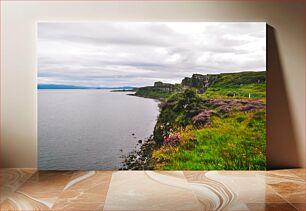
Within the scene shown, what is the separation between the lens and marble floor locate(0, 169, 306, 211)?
350cm

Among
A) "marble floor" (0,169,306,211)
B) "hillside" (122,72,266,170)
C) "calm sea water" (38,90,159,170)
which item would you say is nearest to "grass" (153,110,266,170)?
"hillside" (122,72,266,170)

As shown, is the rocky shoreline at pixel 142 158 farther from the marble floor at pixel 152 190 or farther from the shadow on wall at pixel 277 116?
the shadow on wall at pixel 277 116

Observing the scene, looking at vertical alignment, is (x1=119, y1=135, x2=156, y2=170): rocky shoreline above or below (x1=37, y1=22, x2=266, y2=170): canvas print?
below

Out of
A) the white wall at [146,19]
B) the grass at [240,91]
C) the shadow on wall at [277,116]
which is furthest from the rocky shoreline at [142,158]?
the shadow on wall at [277,116]

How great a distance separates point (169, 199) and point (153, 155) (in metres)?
1.17

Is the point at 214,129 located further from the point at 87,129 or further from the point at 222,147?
the point at 87,129

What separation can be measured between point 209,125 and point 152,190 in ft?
3.81

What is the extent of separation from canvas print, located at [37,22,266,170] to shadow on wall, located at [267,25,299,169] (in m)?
0.13

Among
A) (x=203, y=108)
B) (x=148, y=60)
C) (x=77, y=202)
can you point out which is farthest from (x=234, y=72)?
(x=77, y=202)

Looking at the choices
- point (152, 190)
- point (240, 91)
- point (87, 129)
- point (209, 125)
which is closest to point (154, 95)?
point (209, 125)

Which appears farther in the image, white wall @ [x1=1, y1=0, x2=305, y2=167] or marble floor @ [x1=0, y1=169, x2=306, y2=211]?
white wall @ [x1=1, y1=0, x2=305, y2=167]

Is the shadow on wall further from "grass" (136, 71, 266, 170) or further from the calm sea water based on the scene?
Answer: the calm sea water

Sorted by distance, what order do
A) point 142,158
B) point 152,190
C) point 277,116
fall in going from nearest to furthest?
point 152,190 → point 142,158 → point 277,116

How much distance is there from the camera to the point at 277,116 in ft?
16.2
